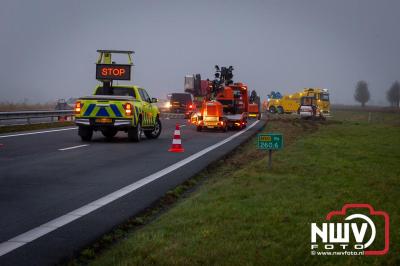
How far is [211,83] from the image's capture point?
31.3 meters

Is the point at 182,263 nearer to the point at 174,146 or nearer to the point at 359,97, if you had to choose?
the point at 174,146

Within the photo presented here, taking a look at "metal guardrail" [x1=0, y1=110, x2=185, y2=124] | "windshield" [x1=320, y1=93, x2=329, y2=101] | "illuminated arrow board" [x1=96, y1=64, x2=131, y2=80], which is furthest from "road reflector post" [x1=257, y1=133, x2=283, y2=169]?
"windshield" [x1=320, y1=93, x2=329, y2=101]

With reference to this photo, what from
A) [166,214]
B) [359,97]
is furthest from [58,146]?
[359,97]

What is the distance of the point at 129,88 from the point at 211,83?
11181 millimetres

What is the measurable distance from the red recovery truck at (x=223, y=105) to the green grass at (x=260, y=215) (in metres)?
14.8

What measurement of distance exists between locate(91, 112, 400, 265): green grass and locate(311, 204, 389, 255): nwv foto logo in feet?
0.34

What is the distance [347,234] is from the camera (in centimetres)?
594

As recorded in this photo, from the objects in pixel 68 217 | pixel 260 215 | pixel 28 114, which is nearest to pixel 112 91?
pixel 28 114

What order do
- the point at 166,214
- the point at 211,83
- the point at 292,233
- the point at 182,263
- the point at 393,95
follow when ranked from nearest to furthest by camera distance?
1. the point at 182,263
2. the point at 292,233
3. the point at 166,214
4. the point at 211,83
5. the point at 393,95

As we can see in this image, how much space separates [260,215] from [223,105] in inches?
974

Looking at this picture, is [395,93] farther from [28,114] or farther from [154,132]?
[154,132]

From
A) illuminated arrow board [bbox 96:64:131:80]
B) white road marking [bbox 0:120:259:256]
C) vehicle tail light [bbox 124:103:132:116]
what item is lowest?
white road marking [bbox 0:120:259:256]

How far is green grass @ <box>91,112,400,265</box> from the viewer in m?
5.14

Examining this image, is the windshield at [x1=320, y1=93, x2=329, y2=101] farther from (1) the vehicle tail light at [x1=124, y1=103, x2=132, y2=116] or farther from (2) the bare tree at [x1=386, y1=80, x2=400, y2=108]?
(2) the bare tree at [x1=386, y1=80, x2=400, y2=108]
